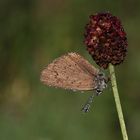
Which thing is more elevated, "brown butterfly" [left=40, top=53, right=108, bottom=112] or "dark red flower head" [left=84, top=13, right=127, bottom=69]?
"dark red flower head" [left=84, top=13, right=127, bottom=69]

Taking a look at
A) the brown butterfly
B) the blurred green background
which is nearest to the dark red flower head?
the brown butterfly

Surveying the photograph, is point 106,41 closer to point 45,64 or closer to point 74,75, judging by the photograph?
point 74,75

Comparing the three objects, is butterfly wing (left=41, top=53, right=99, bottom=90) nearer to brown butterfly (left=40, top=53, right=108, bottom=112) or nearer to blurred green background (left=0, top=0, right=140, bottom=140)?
brown butterfly (left=40, top=53, right=108, bottom=112)

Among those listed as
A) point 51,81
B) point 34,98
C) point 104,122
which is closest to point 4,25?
point 34,98

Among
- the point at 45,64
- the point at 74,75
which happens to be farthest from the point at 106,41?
the point at 45,64

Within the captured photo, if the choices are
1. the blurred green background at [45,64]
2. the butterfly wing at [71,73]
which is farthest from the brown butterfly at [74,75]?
the blurred green background at [45,64]
